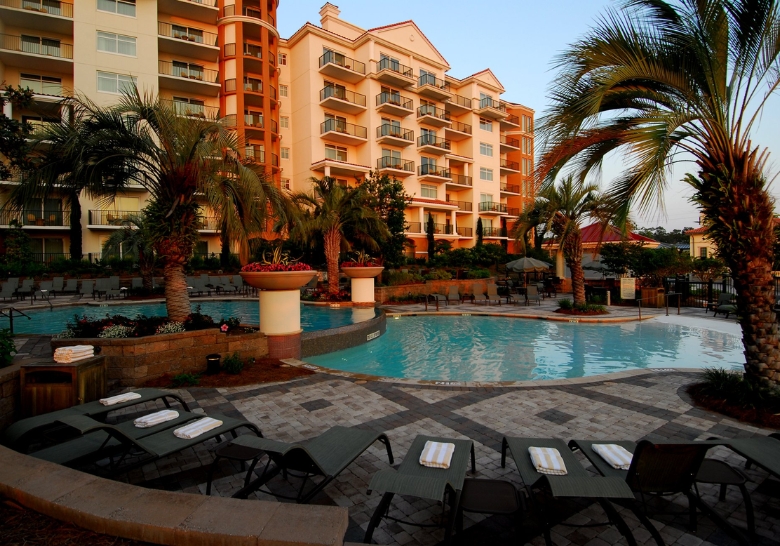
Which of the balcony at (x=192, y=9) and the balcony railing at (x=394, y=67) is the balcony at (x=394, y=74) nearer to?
the balcony railing at (x=394, y=67)

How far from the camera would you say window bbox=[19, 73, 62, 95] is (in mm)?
27344

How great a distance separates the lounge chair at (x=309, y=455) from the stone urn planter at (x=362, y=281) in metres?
12.9

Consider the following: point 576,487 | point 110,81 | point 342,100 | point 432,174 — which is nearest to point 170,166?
point 576,487

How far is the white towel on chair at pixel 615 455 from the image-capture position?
10.7ft

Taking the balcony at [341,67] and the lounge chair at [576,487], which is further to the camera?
the balcony at [341,67]

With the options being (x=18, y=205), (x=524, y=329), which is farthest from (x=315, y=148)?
(x=18, y=205)

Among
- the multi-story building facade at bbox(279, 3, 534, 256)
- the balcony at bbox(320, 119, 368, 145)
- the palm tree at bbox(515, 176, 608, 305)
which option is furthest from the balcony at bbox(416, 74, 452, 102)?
the palm tree at bbox(515, 176, 608, 305)

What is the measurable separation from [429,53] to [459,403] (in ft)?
140

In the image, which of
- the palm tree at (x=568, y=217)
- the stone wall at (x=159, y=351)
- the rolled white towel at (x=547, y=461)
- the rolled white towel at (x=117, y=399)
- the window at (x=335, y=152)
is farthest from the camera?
the window at (x=335, y=152)

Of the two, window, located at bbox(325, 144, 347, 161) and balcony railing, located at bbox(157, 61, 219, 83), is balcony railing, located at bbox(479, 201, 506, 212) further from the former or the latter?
balcony railing, located at bbox(157, 61, 219, 83)

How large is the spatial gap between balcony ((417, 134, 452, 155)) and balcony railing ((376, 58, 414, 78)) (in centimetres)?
568

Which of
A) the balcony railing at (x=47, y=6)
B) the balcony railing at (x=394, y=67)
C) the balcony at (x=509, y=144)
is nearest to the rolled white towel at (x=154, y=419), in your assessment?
the balcony railing at (x=47, y=6)

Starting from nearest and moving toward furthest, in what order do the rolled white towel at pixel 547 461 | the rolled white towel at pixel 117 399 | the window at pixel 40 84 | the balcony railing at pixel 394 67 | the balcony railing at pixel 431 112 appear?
1. the rolled white towel at pixel 547 461
2. the rolled white towel at pixel 117 399
3. the window at pixel 40 84
4. the balcony railing at pixel 394 67
5. the balcony railing at pixel 431 112

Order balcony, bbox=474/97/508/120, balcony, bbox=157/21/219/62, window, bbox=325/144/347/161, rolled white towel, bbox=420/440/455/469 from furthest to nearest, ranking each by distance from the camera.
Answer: balcony, bbox=474/97/508/120 < window, bbox=325/144/347/161 < balcony, bbox=157/21/219/62 < rolled white towel, bbox=420/440/455/469
